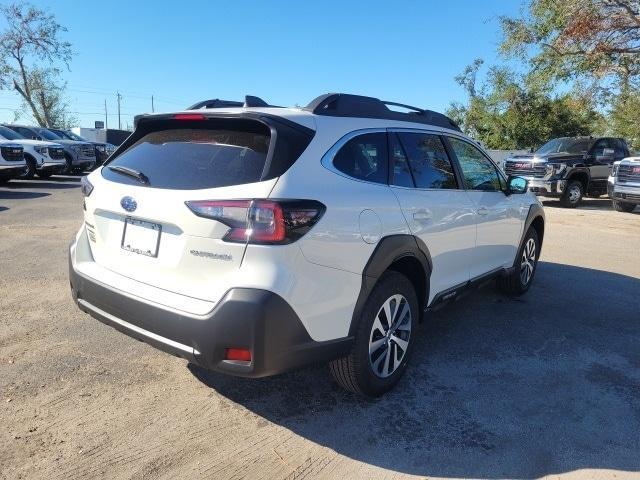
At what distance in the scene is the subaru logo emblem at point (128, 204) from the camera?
2916 mm

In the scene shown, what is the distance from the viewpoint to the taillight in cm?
253

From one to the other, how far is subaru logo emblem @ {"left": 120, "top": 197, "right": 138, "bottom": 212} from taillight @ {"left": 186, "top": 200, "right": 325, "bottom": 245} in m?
0.48

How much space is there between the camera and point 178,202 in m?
2.70

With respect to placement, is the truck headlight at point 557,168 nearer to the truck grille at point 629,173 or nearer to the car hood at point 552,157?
the car hood at point 552,157

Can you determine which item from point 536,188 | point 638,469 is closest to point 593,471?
point 638,469

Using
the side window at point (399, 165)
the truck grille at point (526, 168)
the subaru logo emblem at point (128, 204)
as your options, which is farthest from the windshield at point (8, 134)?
the side window at point (399, 165)

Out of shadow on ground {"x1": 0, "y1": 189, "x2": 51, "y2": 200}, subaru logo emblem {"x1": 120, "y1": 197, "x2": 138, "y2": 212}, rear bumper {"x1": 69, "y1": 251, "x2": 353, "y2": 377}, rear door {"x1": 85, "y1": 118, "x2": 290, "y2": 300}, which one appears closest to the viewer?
rear bumper {"x1": 69, "y1": 251, "x2": 353, "y2": 377}

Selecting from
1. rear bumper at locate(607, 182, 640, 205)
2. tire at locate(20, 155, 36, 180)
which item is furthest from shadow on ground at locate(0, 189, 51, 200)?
rear bumper at locate(607, 182, 640, 205)

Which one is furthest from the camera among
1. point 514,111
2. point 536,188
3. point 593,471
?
point 514,111

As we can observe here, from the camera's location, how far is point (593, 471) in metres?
2.72

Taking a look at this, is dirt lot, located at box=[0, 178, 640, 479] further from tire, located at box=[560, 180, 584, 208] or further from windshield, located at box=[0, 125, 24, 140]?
windshield, located at box=[0, 125, 24, 140]

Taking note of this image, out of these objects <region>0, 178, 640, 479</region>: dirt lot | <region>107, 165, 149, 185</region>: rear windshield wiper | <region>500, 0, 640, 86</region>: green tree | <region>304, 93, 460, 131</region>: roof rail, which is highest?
<region>500, 0, 640, 86</region>: green tree

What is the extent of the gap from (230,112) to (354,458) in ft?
6.51

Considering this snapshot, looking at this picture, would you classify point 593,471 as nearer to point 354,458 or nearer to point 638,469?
point 638,469
